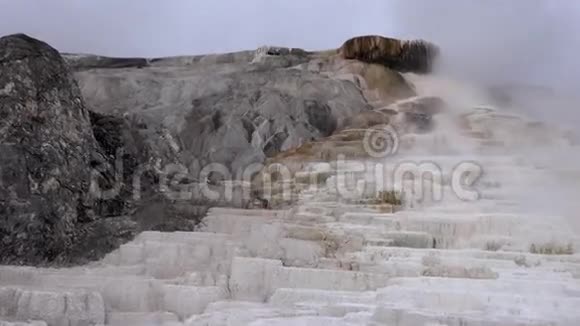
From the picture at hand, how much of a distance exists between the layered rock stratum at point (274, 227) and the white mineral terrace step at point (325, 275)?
0.02 m

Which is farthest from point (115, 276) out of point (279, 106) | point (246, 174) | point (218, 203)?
point (279, 106)

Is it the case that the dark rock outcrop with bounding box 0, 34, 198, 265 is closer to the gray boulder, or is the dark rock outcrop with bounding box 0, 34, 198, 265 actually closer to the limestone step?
the limestone step

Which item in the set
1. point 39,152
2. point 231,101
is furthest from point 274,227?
point 231,101

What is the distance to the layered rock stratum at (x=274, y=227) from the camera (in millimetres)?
6602

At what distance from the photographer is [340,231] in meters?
8.77

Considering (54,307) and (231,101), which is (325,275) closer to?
(54,307)

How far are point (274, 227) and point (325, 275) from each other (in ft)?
5.17

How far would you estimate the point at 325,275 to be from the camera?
722 cm

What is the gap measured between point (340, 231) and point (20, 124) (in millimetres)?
3848

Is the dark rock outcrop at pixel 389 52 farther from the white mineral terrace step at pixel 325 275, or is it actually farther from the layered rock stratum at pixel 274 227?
the white mineral terrace step at pixel 325 275

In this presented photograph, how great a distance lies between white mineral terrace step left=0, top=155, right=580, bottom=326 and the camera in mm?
6383

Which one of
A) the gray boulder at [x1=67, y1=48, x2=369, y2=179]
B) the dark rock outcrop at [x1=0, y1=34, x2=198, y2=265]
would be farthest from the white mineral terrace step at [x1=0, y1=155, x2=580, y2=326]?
the gray boulder at [x1=67, y1=48, x2=369, y2=179]

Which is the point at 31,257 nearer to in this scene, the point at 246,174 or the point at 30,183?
the point at 30,183

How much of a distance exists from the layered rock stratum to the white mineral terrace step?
2 centimetres
